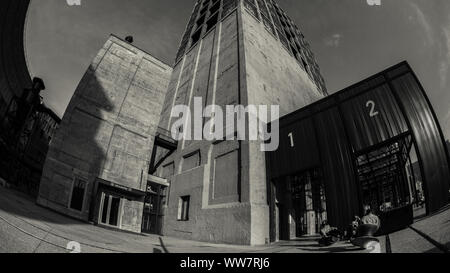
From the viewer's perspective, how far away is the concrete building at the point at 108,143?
1285 cm

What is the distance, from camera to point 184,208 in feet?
55.0

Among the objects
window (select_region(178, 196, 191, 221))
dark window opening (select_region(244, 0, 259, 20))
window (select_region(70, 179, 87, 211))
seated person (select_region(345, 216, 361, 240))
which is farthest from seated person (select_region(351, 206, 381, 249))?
dark window opening (select_region(244, 0, 259, 20))

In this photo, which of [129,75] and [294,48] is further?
[294,48]

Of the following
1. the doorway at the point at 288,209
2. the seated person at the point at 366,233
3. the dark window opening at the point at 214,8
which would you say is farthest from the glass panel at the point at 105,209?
the dark window opening at the point at 214,8

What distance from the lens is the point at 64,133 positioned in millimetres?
13570

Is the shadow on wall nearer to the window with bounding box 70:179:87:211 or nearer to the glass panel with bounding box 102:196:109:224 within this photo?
the window with bounding box 70:179:87:211

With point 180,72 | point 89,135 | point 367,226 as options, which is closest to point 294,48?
point 180,72

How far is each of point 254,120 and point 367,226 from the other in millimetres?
9748

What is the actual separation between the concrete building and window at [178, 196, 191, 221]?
9.25ft

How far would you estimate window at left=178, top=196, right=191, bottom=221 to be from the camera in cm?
1638

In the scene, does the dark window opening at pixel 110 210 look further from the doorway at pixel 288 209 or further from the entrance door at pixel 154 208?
the doorway at pixel 288 209

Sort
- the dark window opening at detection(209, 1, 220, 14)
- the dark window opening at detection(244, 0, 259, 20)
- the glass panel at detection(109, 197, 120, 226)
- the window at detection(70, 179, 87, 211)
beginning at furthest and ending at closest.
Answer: the dark window opening at detection(209, 1, 220, 14) < the dark window opening at detection(244, 0, 259, 20) < the glass panel at detection(109, 197, 120, 226) < the window at detection(70, 179, 87, 211)

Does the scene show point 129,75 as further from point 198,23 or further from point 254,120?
point 198,23

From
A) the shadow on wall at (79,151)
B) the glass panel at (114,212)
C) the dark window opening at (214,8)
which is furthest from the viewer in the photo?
the dark window opening at (214,8)
